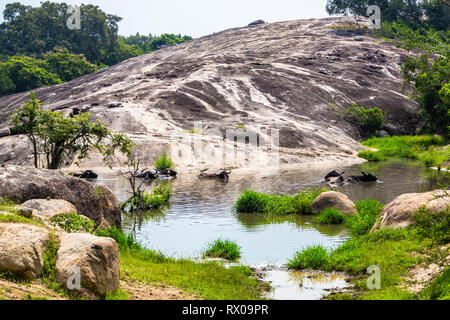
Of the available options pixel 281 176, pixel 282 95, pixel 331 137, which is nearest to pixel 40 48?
pixel 282 95

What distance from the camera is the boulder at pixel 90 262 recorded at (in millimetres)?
8398

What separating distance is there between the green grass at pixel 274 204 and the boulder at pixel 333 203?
636mm

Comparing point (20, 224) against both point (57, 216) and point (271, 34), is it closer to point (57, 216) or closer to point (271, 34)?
point (57, 216)

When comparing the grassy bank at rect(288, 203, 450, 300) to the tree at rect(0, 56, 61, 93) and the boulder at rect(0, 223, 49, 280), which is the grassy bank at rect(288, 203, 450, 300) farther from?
the tree at rect(0, 56, 61, 93)

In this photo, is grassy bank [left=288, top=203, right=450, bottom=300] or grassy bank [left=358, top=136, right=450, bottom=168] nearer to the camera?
grassy bank [left=288, top=203, right=450, bottom=300]

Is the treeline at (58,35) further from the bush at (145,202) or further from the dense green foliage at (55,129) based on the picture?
the dense green foliage at (55,129)

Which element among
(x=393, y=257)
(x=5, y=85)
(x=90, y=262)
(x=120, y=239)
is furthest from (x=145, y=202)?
(x=5, y=85)

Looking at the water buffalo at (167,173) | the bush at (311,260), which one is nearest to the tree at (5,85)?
the water buffalo at (167,173)

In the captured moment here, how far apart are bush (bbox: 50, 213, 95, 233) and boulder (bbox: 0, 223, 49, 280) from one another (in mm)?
2231

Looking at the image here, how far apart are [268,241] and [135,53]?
110060mm

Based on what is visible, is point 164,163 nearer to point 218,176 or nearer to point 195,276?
point 218,176

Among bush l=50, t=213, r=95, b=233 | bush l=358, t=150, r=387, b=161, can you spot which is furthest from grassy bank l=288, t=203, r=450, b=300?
bush l=358, t=150, r=387, b=161

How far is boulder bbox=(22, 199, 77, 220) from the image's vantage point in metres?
12.1

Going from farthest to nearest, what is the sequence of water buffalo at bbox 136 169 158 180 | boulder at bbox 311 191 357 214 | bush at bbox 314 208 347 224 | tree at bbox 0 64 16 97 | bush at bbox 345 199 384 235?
tree at bbox 0 64 16 97, water buffalo at bbox 136 169 158 180, boulder at bbox 311 191 357 214, bush at bbox 314 208 347 224, bush at bbox 345 199 384 235
